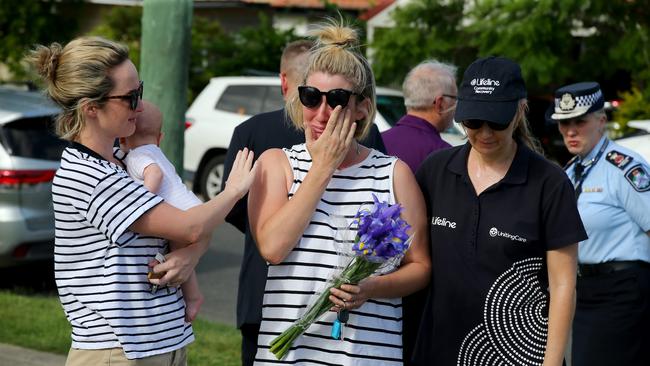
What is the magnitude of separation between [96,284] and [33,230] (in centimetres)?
587

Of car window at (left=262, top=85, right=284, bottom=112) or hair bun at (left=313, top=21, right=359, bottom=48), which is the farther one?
car window at (left=262, top=85, right=284, bottom=112)

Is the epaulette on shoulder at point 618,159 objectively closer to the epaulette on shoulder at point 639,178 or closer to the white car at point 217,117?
the epaulette on shoulder at point 639,178

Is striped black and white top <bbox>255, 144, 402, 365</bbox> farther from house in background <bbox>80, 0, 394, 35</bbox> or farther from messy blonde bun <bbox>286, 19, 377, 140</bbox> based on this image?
house in background <bbox>80, 0, 394, 35</bbox>

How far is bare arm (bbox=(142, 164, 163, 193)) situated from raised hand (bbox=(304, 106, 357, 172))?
1.81ft

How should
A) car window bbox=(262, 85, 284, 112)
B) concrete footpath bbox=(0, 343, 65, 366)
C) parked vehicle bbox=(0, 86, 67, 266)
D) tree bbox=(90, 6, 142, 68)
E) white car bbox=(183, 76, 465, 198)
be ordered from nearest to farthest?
1. concrete footpath bbox=(0, 343, 65, 366)
2. parked vehicle bbox=(0, 86, 67, 266)
3. car window bbox=(262, 85, 284, 112)
4. white car bbox=(183, 76, 465, 198)
5. tree bbox=(90, 6, 142, 68)

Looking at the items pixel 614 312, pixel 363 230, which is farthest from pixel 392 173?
pixel 614 312

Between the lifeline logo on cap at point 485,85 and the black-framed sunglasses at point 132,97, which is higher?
the lifeline logo on cap at point 485,85

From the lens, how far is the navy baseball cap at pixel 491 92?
11.5 feet

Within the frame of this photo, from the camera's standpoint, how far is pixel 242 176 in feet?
11.5

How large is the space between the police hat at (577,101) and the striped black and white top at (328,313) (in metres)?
2.36

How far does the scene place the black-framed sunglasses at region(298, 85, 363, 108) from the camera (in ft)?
11.4

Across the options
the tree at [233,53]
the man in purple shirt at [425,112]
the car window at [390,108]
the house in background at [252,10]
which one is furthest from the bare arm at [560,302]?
the house in background at [252,10]

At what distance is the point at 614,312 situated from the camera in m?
5.28

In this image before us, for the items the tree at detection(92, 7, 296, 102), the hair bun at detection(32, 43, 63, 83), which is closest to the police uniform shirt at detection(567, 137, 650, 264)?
the hair bun at detection(32, 43, 63, 83)
